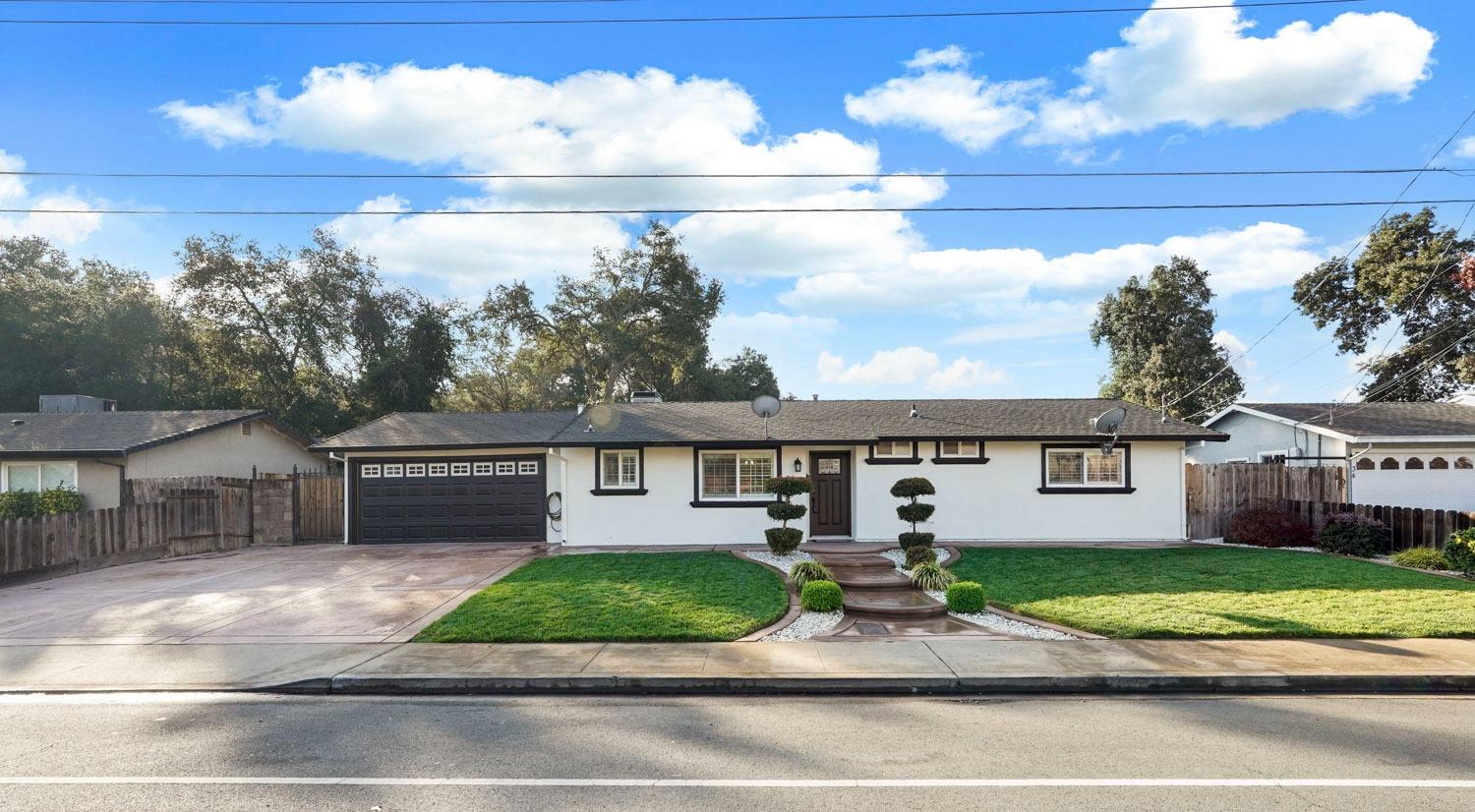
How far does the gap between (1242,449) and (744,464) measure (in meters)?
18.5

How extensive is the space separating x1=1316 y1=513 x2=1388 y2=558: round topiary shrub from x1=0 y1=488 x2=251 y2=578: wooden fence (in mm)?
24993

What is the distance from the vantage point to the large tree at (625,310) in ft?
118

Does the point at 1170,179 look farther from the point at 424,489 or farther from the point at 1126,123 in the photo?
the point at 424,489

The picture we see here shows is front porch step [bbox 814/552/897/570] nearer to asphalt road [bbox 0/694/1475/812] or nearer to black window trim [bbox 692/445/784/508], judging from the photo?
black window trim [bbox 692/445/784/508]

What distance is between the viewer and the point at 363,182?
14.3 metres

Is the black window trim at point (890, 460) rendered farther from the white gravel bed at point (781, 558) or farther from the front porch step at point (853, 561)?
the white gravel bed at point (781, 558)

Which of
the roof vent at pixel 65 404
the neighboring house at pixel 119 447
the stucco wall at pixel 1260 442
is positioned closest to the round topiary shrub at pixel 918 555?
the stucco wall at pixel 1260 442

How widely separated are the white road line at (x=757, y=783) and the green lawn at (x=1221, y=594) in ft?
13.5

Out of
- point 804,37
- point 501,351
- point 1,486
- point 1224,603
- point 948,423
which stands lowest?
point 1224,603

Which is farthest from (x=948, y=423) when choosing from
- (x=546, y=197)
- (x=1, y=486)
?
(x=1, y=486)

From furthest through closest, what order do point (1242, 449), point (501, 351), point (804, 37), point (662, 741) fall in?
point (501, 351)
point (1242, 449)
point (804, 37)
point (662, 741)

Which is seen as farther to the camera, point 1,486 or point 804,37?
point 1,486

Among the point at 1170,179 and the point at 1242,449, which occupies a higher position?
the point at 1170,179

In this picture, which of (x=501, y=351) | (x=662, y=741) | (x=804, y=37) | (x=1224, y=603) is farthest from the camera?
(x=501, y=351)
